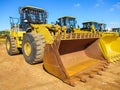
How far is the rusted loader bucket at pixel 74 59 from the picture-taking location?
3.72 metres

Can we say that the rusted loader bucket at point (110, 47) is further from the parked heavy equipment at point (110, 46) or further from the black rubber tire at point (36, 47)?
the black rubber tire at point (36, 47)

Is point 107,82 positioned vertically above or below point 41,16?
below

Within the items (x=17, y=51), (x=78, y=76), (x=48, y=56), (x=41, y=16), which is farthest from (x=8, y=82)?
(x=41, y=16)

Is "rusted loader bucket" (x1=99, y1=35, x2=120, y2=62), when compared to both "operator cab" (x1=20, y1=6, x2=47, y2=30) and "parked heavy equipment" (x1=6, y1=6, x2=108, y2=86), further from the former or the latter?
"operator cab" (x1=20, y1=6, x2=47, y2=30)

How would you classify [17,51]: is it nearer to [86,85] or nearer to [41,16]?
[41,16]

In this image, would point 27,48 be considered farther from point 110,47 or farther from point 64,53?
point 110,47

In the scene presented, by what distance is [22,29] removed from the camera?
7234 mm

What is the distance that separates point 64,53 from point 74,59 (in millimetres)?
459

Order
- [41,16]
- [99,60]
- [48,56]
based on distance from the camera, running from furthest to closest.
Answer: [41,16] → [99,60] → [48,56]

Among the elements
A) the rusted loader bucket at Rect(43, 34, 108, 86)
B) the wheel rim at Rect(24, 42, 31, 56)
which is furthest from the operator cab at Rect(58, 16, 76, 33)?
the wheel rim at Rect(24, 42, 31, 56)

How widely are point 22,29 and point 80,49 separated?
327cm

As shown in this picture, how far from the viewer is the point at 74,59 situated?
5.15 m

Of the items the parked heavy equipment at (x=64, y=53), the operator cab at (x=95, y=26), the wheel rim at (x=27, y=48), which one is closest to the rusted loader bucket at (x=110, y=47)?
the parked heavy equipment at (x=64, y=53)

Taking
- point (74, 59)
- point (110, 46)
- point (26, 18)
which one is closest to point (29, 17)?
point (26, 18)
